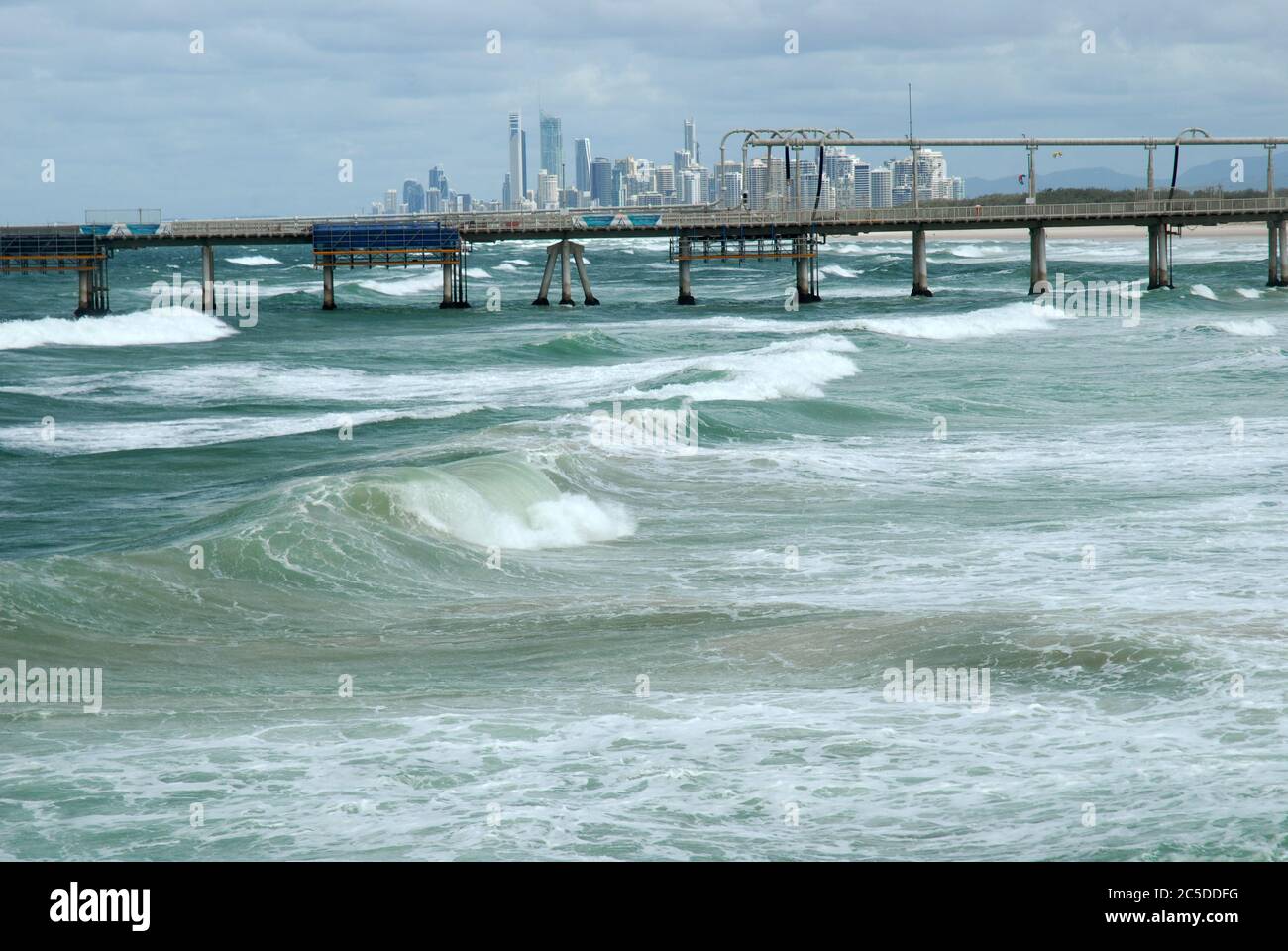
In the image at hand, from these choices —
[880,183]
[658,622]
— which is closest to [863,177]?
[880,183]

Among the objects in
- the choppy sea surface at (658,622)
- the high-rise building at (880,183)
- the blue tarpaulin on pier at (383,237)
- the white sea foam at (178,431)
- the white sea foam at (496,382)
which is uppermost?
the high-rise building at (880,183)

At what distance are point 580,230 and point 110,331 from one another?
803 inches

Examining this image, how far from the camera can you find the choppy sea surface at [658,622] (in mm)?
9242

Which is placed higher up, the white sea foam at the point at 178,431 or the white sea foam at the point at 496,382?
the white sea foam at the point at 496,382

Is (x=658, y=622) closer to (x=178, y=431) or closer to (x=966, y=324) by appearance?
(x=178, y=431)

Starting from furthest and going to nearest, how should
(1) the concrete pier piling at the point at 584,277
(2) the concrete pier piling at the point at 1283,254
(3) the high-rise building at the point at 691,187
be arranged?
1. (3) the high-rise building at the point at 691,187
2. (2) the concrete pier piling at the point at 1283,254
3. (1) the concrete pier piling at the point at 584,277

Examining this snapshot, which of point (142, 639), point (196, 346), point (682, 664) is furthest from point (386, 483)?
point (196, 346)

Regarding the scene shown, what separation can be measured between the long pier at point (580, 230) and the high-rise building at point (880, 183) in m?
70.3

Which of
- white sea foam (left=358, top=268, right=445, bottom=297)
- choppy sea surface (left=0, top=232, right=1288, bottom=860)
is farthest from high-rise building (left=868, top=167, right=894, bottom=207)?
choppy sea surface (left=0, top=232, right=1288, bottom=860)

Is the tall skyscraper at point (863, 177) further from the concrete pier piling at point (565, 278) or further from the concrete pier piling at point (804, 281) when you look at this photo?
the concrete pier piling at point (565, 278)

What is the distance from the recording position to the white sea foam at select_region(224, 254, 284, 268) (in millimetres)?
130375

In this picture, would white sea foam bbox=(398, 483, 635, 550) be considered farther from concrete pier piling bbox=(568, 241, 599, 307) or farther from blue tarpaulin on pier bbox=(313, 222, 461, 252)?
concrete pier piling bbox=(568, 241, 599, 307)

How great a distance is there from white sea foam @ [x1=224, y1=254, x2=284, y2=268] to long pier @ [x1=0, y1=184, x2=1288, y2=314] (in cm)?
6235

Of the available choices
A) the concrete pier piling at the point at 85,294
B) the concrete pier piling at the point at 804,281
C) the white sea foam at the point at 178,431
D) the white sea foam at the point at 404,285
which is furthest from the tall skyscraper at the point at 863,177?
the white sea foam at the point at 178,431
